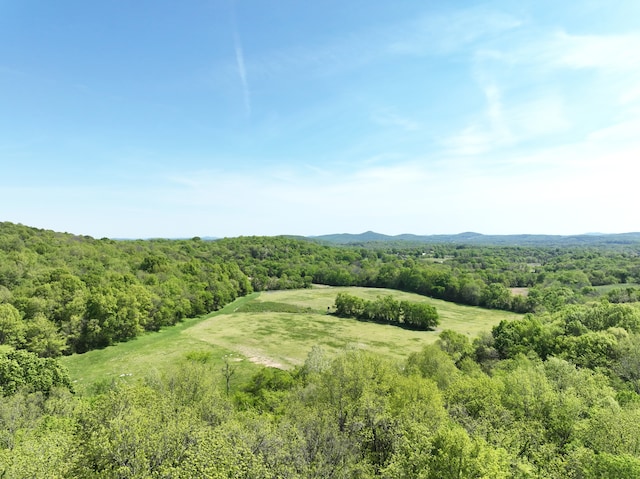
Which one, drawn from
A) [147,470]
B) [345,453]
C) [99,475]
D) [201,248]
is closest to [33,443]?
[99,475]

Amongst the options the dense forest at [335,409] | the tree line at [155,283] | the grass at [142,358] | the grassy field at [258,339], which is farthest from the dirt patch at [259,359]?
the tree line at [155,283]

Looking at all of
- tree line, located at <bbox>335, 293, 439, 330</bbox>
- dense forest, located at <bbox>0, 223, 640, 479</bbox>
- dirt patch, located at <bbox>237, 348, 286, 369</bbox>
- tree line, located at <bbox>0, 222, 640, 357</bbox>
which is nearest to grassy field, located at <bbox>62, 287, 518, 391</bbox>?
dirt patch, located at <bbox>237, 348, 286, 369</bbox>

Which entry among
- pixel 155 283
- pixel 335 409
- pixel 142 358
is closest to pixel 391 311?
pixel 142 358

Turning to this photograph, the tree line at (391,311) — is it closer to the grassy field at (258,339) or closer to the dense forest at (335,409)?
the grassy field at (258,339)

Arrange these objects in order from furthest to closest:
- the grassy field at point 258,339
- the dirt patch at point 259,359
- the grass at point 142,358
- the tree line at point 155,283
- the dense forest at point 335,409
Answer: the tree line at point 155,283, the dirt patch at point 259,359, the grassy field at point 258,339, the grass at point 142,358, the dense forest at point 335,409

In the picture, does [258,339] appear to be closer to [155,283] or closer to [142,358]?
[142,358]

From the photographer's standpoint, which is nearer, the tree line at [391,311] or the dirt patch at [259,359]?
the dirt patch at [259,359]

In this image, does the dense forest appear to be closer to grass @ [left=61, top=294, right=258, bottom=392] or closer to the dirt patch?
grass @ [left=61, top=294, right=258, bottom=392]

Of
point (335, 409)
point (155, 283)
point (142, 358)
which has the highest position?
point (155, 283)
